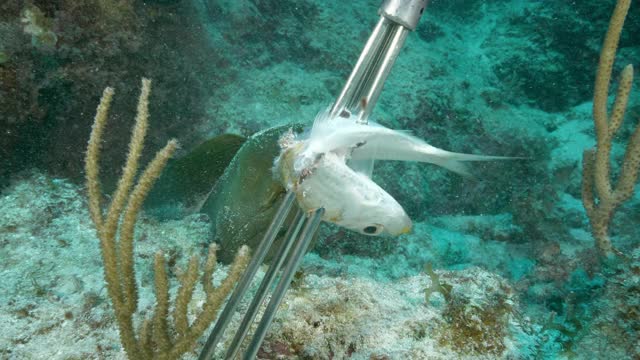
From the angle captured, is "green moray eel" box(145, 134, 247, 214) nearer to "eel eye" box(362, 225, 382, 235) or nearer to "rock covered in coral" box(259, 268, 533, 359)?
"rock covered in coral" box(259, 268, 533, 359)

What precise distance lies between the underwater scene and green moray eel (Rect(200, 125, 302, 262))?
0.05 feet

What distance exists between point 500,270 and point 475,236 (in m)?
0.66

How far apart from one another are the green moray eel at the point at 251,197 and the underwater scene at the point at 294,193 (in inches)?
0.6

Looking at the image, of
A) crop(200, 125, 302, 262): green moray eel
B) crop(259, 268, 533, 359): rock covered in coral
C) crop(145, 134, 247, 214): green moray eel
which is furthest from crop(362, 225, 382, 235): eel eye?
crop(145, 134, 247, 214): green moray eel

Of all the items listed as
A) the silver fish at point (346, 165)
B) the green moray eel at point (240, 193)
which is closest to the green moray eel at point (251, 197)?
the green moray eel at point (240, 193)

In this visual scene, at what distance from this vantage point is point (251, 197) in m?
2.68

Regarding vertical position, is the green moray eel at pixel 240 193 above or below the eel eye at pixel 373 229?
below

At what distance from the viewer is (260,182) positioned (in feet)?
8.74

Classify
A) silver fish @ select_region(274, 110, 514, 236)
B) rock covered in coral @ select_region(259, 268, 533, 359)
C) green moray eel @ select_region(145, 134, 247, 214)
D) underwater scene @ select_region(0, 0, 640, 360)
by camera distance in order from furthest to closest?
green moray eel @ select_region(145, 134, 247, 214)
rock covered in coral @ select_region(259, 268, 533, 359)
underwater scene @ select_region(0, 0, 640, 360)
silver fish @ select_region(274, 110, 514, 236)

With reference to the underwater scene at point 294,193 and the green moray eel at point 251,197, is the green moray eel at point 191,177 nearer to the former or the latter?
the underwater scene at point 294,193

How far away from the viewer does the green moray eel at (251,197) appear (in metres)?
2.64

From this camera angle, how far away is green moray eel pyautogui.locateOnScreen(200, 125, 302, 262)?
2.64 meters

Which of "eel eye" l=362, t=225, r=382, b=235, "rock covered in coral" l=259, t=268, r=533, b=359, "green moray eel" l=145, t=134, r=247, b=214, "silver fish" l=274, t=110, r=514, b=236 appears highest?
"silver fish" l=274, t=110, r=514, b=236

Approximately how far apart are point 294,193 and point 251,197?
4.78ft
